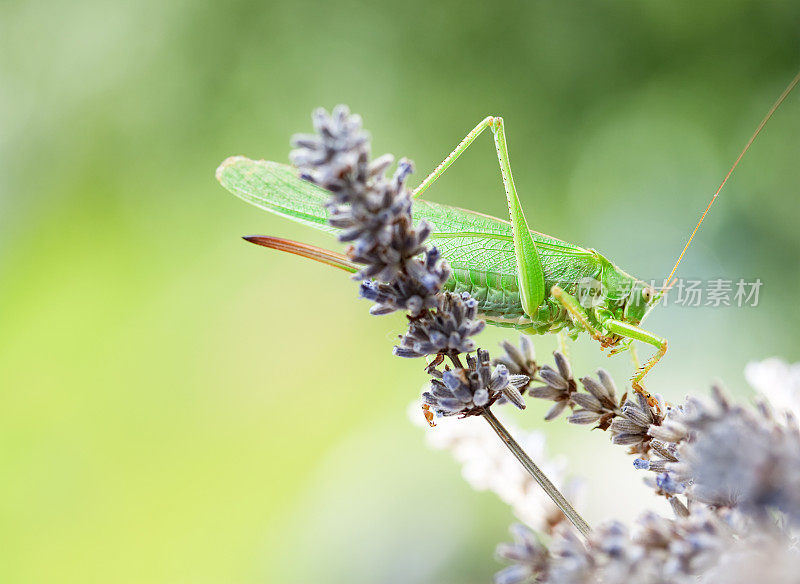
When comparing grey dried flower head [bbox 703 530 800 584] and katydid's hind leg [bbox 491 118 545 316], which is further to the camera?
katydid's hind leg [bbox 491 118 545 316]

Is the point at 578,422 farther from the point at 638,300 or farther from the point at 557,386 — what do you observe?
the point at 638,300

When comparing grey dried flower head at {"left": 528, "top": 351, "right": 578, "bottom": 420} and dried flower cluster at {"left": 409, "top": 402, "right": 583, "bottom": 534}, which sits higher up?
grey dried flower head at {"left": 528, "top": 351, "right": 578, "bottom": 420}

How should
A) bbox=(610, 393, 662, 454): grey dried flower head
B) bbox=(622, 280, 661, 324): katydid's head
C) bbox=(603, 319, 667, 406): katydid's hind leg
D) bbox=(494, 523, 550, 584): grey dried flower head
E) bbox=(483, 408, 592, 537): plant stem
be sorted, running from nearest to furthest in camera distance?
bbox=(494, 523, 550, 584): grey dried flower head, bbox=(483, 408, 592, 537): plant stem, bbox=(610, 393, 662, 454): grey dried flower head, bbox=(603, 319, 667, 406): katydid's hind leg, bbox=(622, 280, 661, 324): katydid's head

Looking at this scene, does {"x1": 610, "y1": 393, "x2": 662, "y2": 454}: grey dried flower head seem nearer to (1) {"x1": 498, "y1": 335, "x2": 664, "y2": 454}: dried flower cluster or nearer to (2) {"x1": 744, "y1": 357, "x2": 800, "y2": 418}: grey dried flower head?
(1) {"x1": 498, "y1": 335, "x2": 664, "y2": 454}: dried flower cluster

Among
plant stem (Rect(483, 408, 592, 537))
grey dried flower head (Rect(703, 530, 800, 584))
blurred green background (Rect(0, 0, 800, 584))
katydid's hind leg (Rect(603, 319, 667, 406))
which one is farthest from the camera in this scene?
blurred green background (Rect(0, 0, 800, 584))

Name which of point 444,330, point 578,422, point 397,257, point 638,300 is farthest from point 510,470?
point 638,300

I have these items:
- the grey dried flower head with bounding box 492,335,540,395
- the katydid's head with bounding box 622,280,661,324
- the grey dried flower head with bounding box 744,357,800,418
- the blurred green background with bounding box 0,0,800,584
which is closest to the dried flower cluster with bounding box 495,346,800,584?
the grey dried flower head with bounding box 744,357,800,418

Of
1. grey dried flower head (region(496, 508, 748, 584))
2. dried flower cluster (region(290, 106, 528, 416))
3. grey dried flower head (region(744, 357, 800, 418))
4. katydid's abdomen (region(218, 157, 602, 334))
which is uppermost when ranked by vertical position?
katydid's abdomen (region(218, 157, 602, 334))
